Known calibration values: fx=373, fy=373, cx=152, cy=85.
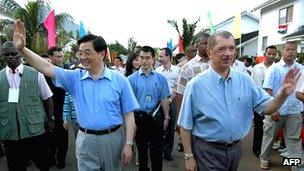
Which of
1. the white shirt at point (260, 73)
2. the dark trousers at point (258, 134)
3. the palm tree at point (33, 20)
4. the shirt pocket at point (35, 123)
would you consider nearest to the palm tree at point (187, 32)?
the palm tree at point (33, 20)

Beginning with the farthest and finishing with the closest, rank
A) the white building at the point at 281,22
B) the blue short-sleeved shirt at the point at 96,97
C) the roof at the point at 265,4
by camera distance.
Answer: the roof at the point at 265,4 < the white building at the point at 281,22 < the blue short-sleeved shirt at the point at 96,97

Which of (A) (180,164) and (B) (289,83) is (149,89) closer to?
(A) (180,164)

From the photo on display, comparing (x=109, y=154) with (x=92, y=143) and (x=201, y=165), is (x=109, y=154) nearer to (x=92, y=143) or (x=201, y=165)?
A: (x=92, y=143)

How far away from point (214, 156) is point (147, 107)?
7.25 ft

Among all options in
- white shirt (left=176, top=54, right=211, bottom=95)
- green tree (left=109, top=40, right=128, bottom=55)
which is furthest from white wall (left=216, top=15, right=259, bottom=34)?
white shirt (left=176, top=54, right=211, bottom=95)

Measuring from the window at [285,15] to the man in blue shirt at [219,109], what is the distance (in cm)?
2582

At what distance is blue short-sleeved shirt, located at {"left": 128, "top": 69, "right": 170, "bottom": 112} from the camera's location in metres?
5.54

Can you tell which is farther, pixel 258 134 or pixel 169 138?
pixel 258 134

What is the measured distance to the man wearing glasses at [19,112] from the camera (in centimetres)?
464

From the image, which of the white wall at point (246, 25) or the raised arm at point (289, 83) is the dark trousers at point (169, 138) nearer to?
the raised arm at point (289, 83)

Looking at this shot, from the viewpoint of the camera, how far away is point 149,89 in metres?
5.54

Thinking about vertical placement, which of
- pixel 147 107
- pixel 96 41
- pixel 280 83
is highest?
pixel 96 41

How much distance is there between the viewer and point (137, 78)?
5.62 metres

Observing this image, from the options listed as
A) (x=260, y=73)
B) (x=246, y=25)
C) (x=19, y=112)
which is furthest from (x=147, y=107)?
(x=246, y=25)
